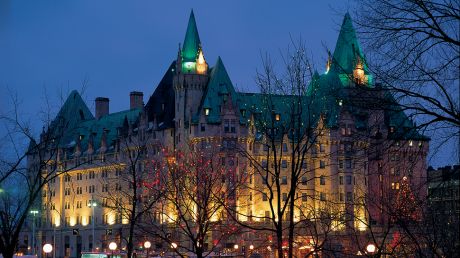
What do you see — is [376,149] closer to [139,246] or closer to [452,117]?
[452,117]

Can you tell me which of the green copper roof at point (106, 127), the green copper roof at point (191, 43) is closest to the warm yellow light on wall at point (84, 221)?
the green copper roof at point (106, 127)

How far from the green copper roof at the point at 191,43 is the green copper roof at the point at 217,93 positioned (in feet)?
14.4

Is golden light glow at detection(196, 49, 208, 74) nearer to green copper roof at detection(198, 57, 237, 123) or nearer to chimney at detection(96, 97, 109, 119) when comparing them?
green copper roof at detection(198, 57, 237, 123)

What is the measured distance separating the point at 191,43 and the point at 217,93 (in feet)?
28.4

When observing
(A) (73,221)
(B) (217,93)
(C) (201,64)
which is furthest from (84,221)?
(C) (201,64)

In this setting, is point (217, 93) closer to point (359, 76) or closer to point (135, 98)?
point (135, 98)

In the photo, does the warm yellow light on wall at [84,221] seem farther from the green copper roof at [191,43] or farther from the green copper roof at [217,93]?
the green copper roof at [191,43]

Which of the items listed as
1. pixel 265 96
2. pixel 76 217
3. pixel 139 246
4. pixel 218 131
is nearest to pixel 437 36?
pixel 265 96

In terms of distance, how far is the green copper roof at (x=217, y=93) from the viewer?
136 m

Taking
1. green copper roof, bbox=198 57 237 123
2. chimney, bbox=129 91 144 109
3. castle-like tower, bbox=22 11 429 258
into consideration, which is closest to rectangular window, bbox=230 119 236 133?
castle-like tower, bbox=22 11 429 258

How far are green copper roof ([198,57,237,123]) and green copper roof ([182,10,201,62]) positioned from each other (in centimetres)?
440

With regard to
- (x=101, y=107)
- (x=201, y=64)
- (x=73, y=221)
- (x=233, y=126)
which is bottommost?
(x=73, y=221)

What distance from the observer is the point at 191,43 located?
137 meters

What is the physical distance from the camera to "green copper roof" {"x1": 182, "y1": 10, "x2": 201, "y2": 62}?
449 ft
